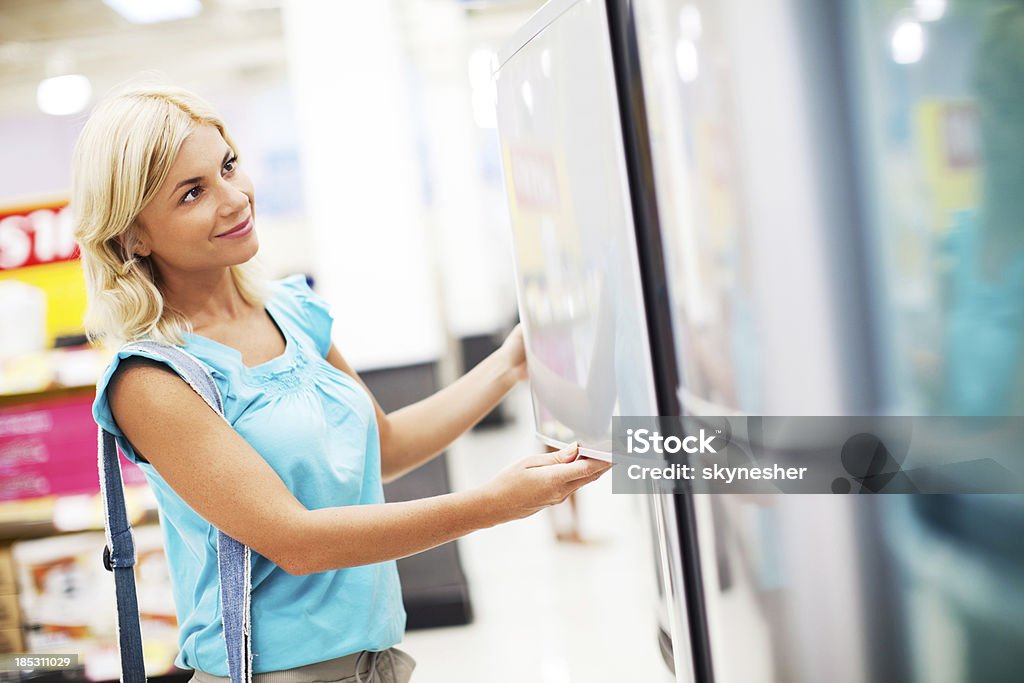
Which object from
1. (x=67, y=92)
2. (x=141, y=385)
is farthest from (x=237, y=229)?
(x=67, y=92)

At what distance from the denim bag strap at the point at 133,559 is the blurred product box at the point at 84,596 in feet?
6.54

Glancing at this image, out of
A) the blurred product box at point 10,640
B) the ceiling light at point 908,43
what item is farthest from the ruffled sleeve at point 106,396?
the blurred product box at point 10,640

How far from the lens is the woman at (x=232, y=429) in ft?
3.84

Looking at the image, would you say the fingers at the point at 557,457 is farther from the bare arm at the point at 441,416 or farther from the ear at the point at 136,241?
the ear at the point at 136,241

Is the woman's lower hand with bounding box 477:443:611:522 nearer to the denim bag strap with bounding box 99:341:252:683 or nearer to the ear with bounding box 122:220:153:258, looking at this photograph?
the denim bag strap with bounding box 99:341:252:683

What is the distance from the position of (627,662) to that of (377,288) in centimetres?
203

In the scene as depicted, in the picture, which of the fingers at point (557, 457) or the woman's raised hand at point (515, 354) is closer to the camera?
the fingers at point (557, 457)

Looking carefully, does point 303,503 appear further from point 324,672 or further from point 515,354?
point 515,354

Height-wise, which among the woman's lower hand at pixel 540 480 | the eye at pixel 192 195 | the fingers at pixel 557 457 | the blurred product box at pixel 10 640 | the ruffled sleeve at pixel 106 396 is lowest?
the blurred product box at pixel 10 640

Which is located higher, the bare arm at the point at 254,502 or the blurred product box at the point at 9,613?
the bare arm at the point at 254,502

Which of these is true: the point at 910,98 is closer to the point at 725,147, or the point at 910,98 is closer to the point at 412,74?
the point at 725,147

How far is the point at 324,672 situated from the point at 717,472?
0.75 meters

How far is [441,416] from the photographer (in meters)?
1.66

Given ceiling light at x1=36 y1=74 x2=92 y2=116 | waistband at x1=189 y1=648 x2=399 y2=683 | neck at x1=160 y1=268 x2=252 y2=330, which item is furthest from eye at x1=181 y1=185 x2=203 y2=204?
ceiling light at x1=36 y1=74 x2=92 y2=116
